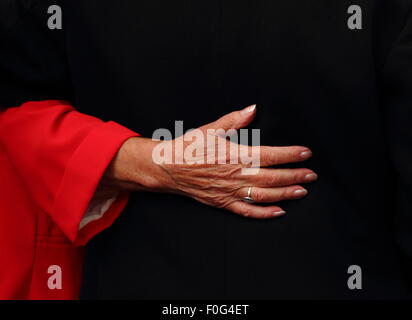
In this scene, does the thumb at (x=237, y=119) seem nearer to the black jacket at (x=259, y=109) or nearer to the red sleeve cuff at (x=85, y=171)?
the black jacket at (x=259, y=109)

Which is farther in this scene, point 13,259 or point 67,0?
point 13,259

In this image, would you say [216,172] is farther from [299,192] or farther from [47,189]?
[47,189]

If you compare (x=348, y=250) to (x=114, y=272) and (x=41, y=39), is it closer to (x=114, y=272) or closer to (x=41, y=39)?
(x=114, y=272)

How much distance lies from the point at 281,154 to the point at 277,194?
0.07 m

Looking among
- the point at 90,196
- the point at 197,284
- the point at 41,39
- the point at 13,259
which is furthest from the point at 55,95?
the point at 197,284

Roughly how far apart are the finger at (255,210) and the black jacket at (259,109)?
2 centimetres

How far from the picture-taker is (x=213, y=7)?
969 mm

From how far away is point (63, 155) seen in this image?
1.05 meters

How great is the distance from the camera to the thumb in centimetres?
97

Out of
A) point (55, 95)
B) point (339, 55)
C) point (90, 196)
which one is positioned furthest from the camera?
point (55, 95)

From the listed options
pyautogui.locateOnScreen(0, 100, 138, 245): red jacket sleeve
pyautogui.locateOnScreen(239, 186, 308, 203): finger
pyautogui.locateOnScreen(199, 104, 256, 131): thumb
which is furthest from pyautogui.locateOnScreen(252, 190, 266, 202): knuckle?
pyautogui.locateOnScreen(0, 100, 138, 245): red jacket sleeve

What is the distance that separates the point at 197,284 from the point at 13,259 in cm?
41

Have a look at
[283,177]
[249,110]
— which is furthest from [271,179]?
[249,110]

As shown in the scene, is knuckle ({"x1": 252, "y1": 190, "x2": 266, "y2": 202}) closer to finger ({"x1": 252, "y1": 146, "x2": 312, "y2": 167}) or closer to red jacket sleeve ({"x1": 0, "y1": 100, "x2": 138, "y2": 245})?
finger ({"x1": 252, "y1": 146, "x2": 312, "y2": 167})
